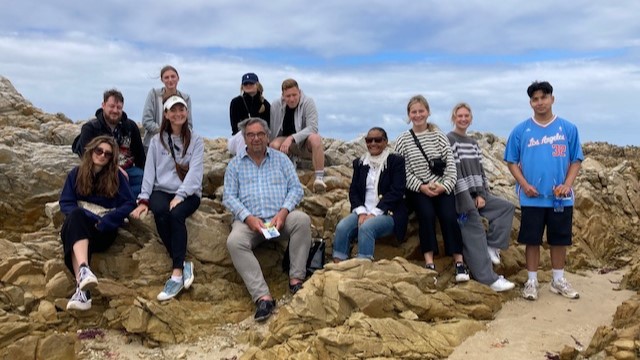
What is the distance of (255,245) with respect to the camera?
10867 mm

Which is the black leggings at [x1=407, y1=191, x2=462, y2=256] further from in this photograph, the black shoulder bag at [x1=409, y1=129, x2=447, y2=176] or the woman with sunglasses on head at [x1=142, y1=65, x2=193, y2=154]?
the woman with sunglasses on head at [x1=142, y1=65, x2=193, y2=154]

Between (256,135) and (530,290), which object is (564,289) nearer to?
(530,290)

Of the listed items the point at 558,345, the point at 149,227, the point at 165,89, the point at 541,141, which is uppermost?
the point at 165,89

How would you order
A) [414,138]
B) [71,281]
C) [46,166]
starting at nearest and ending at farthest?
[71,281], [414,138], [46,166]

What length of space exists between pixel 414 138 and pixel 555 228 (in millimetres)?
3091

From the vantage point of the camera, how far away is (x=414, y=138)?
11.1 metres

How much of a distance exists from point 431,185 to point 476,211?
46.0 inches

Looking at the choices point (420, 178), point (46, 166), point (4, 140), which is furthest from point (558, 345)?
point (4, 140)

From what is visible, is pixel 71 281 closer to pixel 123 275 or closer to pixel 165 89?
pixel 123 275

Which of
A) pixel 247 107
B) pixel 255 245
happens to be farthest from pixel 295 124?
pixel 255 245

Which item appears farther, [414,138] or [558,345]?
[414,138]

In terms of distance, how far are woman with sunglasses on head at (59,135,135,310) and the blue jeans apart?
12.8ft

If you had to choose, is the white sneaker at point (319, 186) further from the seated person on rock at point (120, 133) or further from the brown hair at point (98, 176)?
the brown hair at point (98, 176)

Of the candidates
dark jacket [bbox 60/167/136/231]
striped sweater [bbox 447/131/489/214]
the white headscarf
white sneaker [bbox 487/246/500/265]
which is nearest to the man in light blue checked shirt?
the white headscarf
